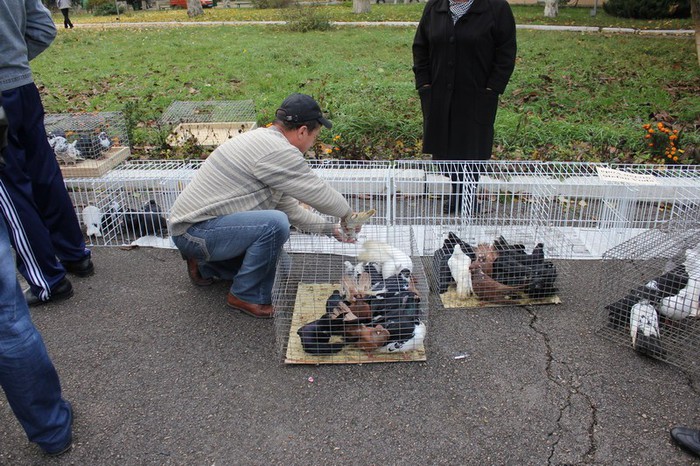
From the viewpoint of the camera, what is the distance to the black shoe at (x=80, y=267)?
4109 millimetres

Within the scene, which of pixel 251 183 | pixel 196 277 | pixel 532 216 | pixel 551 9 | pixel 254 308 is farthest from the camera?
pixel 551 9

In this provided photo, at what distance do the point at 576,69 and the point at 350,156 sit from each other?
5198 millimetres

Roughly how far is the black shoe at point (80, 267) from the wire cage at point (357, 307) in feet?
4.98

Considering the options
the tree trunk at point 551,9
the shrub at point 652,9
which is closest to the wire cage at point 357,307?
the tree trunk at point 551,9

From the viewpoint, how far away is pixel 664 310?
10.5ft

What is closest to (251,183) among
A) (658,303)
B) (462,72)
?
(462,72)

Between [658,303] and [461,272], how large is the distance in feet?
3.82

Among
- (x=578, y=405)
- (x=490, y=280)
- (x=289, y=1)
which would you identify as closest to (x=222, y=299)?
(x=490, y=280)

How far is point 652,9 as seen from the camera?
60.0ft

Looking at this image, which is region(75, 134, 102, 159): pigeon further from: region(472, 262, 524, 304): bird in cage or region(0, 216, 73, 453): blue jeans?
region(472, 262, 524, 304): bird in cage

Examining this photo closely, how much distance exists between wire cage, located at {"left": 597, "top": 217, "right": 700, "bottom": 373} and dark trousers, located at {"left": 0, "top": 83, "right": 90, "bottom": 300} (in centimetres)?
358

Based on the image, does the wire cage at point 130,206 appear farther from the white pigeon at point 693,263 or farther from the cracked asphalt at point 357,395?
the white pigeon at point 693,263

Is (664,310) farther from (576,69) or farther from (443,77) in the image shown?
(576,69)

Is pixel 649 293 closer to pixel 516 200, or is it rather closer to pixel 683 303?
pixel 683 303
